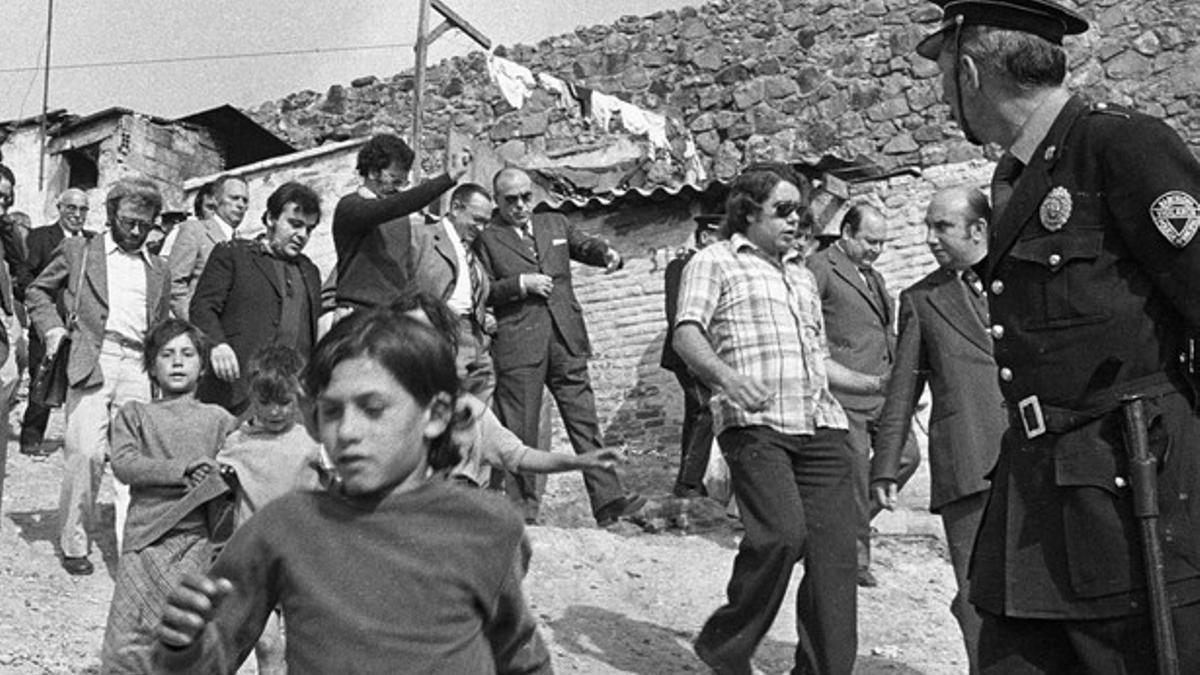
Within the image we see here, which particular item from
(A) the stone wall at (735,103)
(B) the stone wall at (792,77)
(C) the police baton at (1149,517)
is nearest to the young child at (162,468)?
(C) the police baton at (1149,517)

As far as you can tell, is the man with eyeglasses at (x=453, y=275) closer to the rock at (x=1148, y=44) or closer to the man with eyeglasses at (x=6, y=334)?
the man with eyeglasses at (x=6, y=334)

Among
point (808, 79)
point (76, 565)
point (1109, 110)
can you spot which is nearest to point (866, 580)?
point (76, 565)

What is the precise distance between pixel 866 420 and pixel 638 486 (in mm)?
4251

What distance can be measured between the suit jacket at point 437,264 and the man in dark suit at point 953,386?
2.60 m

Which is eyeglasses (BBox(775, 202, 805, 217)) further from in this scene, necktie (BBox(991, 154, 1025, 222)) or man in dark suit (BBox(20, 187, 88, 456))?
man in dark suit (BBox(20, 187, 88, 456))

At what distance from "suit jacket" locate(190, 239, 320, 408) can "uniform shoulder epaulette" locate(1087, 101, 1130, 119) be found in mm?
4690

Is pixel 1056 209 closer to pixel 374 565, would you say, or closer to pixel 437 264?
pixel 374 565

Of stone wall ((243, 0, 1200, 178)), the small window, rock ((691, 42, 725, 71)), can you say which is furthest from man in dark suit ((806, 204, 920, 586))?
the small window

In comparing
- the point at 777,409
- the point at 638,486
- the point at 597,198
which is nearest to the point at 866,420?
the point at 777,409

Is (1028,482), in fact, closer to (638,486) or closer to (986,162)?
(638,486)

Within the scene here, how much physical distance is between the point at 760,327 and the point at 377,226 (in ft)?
6.84

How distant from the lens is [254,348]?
7363 millimetres

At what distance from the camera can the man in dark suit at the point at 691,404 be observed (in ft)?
28.1

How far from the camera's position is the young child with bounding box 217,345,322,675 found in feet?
18.4
